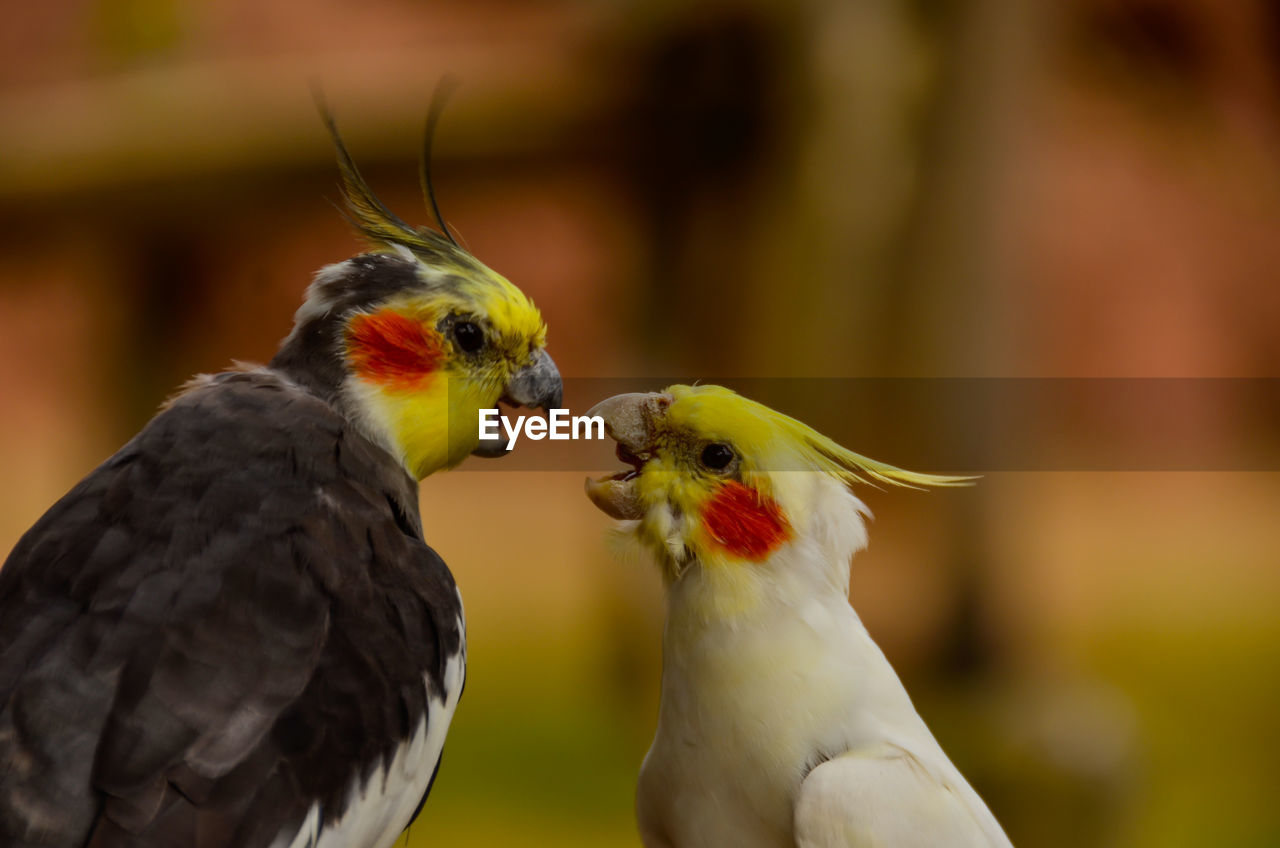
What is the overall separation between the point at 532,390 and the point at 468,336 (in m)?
0.08

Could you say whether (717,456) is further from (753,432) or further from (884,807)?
(884,807)

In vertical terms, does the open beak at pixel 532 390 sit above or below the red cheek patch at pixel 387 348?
below

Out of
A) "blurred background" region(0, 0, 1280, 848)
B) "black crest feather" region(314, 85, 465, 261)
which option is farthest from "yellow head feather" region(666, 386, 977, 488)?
"blurred background" region(0, 0, 1280, 848)

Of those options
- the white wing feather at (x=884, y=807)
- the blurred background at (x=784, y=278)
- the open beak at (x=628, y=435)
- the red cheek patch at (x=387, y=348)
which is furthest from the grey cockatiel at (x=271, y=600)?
the blurred background at (x=784, y=278)

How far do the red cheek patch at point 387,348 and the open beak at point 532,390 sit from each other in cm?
10

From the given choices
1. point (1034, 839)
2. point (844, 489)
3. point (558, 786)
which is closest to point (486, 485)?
point (558, 786)

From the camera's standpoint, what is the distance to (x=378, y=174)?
2150 mm

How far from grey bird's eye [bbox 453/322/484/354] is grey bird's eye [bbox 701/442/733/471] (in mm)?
254

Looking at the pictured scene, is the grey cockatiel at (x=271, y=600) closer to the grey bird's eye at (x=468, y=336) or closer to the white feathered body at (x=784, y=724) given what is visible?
the grey bird's eye at (x=468, y=336)

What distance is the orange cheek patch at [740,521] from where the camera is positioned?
90 centimetres

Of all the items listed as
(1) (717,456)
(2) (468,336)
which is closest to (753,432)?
(1) (717,456)

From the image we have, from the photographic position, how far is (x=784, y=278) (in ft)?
6.32

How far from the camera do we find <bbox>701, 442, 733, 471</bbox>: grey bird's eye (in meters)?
0.91
